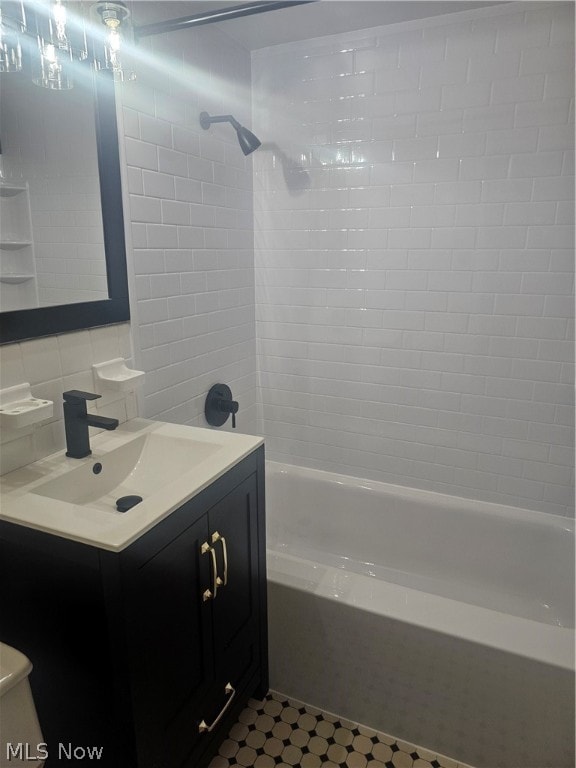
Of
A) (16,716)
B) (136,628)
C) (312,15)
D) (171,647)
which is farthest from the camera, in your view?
(312,15)

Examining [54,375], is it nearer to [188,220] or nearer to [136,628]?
[136,628]

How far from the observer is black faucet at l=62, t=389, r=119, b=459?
1353mm

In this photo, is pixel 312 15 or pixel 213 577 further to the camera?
pixel 312 15

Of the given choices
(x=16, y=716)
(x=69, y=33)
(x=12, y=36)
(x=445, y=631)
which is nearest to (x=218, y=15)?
(x=69, y=33)

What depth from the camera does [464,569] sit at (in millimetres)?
2193

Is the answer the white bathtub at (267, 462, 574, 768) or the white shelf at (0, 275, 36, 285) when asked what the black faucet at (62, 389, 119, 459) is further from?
the white bathtub at (267, 462, 574, 768)

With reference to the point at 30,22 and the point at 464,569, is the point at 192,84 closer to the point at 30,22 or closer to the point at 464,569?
the point at 30,22

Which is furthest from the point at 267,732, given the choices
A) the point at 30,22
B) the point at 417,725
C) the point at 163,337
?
the point at 30,22

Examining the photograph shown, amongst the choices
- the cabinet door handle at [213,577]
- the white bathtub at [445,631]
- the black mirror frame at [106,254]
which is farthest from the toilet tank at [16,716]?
the white bathtub at [445,631]

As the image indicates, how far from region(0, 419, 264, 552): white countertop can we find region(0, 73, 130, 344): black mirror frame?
35 cm

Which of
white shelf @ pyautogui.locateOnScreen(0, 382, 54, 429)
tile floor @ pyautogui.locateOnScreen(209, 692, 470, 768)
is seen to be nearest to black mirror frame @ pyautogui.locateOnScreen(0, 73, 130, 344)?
white shelf @ pyautogui.locateOnScreen(0, 382, 54, 429)

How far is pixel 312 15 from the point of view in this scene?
→ 1.89m

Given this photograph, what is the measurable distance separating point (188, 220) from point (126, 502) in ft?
3.60

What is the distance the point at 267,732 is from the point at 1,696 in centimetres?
108
